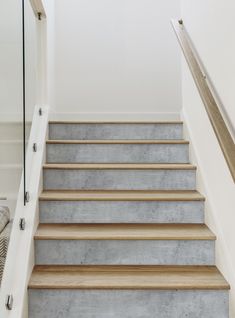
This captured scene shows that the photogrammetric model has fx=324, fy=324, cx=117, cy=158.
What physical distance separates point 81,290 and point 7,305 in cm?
38

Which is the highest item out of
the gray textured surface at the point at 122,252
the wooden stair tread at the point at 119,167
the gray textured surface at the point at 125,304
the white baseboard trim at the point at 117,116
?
the white baseboard trim at the point at 117,116

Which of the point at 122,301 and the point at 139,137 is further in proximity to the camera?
the point at 139,137

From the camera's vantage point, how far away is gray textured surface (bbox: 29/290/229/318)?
68.6 inches

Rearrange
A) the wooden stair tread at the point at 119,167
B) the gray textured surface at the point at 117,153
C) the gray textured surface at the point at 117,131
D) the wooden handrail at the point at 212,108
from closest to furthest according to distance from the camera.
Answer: the wooden handrail at the point at 212,108 < the wooden stair tread at the point at 119,167 < the gray textured surface at the point at 117,153 < the gray textured surface at the point at 117,131

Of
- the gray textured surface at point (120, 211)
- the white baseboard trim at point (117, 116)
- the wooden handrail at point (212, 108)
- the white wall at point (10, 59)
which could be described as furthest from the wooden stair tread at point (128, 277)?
the white baseboard trim at point (117, 116)

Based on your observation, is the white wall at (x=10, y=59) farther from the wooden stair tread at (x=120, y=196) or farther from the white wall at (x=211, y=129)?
the white wall at (x=211, y=129)

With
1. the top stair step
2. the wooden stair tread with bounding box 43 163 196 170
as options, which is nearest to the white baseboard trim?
the top stair step

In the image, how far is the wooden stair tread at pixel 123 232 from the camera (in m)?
1.99

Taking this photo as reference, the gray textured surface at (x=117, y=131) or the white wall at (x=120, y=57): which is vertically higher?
the white wall at (x=120, y=57)

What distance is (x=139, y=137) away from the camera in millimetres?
3074

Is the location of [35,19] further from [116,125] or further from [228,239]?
[228,239]

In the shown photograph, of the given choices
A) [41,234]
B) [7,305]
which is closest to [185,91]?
[41,234]

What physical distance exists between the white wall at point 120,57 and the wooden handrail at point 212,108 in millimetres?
1467

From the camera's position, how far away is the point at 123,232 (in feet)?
6.77
